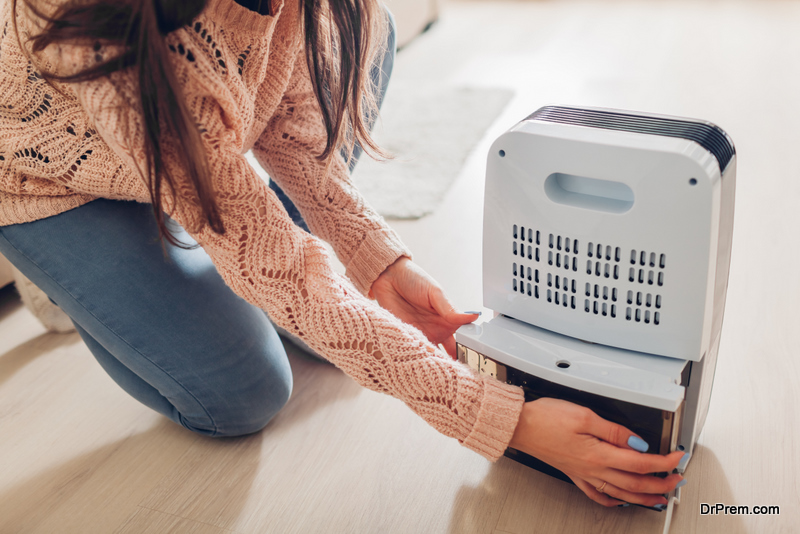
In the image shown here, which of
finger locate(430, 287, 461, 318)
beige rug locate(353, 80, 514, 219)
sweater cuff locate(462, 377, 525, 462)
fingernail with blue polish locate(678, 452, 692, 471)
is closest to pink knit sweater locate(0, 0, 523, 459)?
sweater cuff locate(462, 377, 525, 462)

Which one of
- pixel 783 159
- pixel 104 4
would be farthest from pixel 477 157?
pixel 104 4

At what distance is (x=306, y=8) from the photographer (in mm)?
659

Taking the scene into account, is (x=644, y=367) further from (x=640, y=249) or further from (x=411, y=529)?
(x=411, y=529)

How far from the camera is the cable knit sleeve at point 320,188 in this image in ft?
2.77

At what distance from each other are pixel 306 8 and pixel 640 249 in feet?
1.35

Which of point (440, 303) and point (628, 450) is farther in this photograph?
point (440, 303)

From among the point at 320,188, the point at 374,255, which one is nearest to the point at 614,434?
the point at 374,255

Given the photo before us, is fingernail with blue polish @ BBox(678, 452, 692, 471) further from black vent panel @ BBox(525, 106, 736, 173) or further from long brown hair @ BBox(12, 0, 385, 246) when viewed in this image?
long brown hair @ BBox(12, 0, 385, 246)

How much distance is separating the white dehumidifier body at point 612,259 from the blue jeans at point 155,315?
0.31 meters

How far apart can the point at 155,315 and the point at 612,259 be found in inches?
21.6

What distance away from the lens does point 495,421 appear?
0.63m

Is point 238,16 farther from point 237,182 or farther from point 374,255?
point 374,255

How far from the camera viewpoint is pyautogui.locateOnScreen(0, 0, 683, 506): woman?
0.54 meters

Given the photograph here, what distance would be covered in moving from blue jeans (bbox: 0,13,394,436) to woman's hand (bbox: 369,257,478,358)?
0.61 ft
